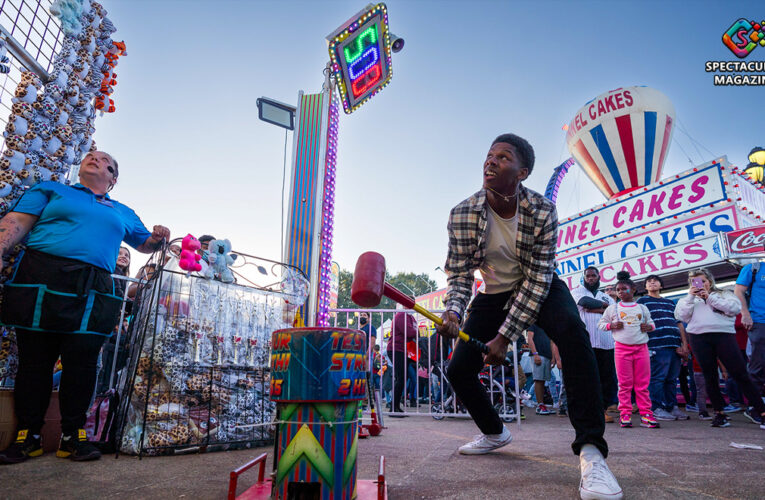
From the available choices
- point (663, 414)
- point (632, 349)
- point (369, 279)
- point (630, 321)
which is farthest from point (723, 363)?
point (369, 279)

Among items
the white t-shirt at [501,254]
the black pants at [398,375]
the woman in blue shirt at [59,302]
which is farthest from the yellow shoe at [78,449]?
the black pants at [398,375]

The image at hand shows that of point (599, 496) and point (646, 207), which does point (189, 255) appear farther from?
point (646, 207)

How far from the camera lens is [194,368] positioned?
3215 millimetres

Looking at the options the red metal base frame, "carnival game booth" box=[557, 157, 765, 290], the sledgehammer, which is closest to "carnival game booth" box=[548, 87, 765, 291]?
"carnival game booth" box=[557, 157, 765, 290]

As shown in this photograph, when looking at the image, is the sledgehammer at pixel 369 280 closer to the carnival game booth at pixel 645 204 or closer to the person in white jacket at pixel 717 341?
the person in white jacket at pixel 717 341

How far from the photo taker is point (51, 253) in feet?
9.29

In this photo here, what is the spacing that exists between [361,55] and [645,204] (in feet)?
31.0

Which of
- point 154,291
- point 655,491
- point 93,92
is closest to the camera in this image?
point 655,491

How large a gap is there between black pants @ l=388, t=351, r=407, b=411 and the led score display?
26.8 feet

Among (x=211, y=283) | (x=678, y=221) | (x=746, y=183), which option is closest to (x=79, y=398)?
(x=211, y=283)

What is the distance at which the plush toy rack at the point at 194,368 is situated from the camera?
2.98 metres

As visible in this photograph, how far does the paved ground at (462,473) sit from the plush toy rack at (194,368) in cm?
20

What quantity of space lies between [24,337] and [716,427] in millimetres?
6866

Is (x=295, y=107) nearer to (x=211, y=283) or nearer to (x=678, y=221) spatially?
(x=211, y=283)
